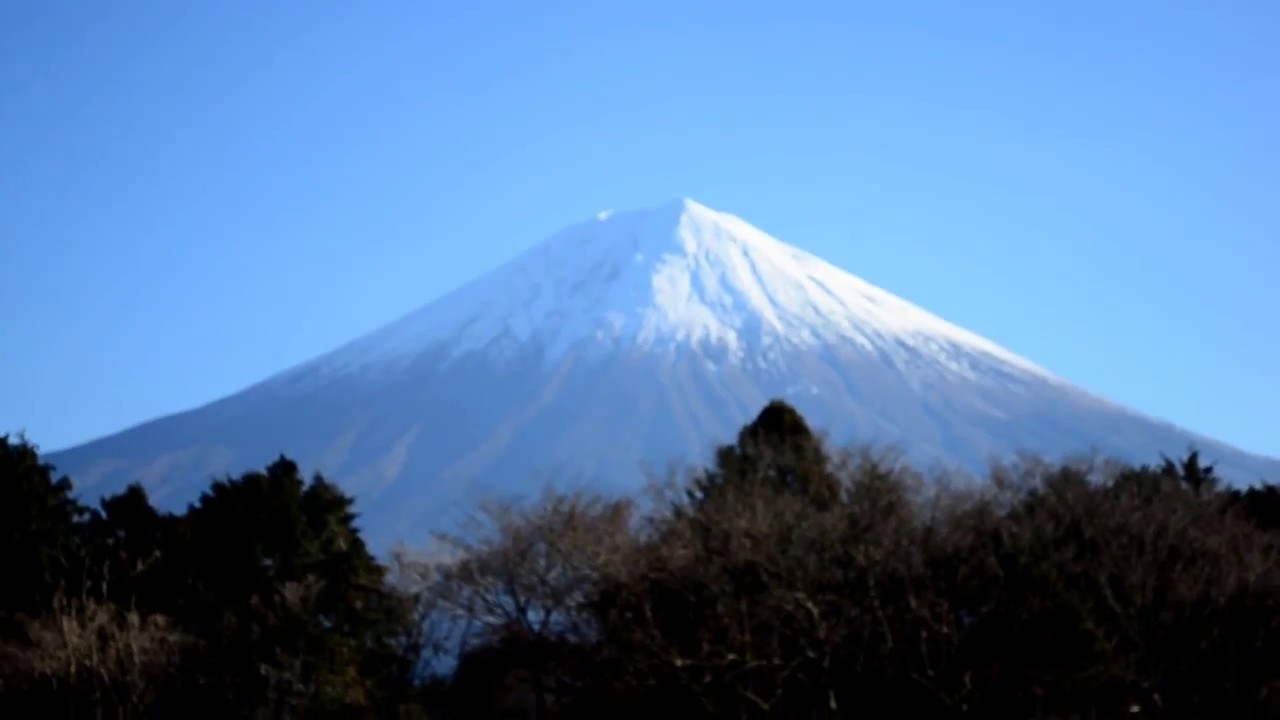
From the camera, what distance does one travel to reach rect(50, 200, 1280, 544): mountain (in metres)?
79.3

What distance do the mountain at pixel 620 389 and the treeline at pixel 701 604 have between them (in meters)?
40.3

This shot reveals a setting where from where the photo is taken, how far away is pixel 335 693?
27.2 m

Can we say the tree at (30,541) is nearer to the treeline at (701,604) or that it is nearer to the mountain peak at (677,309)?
the treeline at (701,604)

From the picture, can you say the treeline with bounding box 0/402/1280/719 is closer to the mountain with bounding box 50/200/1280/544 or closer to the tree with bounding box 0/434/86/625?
the tree with bounding box 0/434/86/625

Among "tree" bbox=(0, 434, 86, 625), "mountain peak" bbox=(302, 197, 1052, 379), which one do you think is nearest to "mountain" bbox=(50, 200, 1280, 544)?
"mountain peak" bbox=(302, 197, 1052, 379)

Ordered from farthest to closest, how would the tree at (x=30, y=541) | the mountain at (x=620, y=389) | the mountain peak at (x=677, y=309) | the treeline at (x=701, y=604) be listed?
the mountain peak at (x=677, y=309)
the mountain at (x=620, y=389)
the tree at (x=30, y=541)
the treeline at (x=701, y=604)

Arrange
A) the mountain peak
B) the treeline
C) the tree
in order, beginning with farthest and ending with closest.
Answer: the mountain peak, the tree, the treeline

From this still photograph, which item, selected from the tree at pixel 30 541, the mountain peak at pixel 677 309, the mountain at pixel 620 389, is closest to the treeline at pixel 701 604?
A: the tree at pixel 30 541

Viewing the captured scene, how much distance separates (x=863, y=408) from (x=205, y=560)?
168 ft

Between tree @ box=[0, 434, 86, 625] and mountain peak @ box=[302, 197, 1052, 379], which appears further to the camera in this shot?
mountain peak @ box=[302, 197, 1052, 379]

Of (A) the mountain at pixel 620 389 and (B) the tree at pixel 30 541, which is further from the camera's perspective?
(A) the mountain at pixel 620 389

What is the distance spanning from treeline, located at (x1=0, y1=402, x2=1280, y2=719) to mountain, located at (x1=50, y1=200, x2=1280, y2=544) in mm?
40288

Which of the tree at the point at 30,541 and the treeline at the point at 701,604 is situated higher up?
the tree at the point at 30,541

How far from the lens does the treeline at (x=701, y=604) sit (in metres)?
25.8
